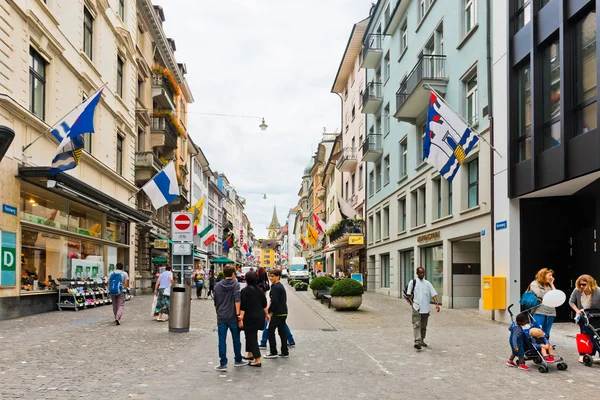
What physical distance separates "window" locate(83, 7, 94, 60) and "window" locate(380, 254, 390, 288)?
64.6 feet

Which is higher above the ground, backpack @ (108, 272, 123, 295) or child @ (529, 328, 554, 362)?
backpack @ (108, 272, 123, 295)

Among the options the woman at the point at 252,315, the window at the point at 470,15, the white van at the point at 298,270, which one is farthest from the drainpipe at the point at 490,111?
the white van at the point at 298,270

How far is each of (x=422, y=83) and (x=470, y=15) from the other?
9.65 feet

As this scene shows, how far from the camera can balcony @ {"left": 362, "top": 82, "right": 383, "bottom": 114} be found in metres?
35.1

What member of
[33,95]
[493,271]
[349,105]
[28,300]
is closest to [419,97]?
[493,271]

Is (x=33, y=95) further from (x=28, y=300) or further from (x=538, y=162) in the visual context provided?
(x=538, y=162)

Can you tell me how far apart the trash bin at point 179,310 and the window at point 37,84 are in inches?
335

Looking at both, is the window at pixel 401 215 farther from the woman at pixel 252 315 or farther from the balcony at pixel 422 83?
the woman at pixel 252 315

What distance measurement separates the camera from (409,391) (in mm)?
7504

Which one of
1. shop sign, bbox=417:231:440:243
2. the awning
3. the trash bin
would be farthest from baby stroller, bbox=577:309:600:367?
the awning

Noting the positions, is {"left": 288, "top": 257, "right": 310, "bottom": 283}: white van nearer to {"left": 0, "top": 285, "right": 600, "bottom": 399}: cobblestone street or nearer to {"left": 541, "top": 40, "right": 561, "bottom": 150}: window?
{"left": 0, "top": 285, "right": 600, "bottom": 399}: cobblestone street

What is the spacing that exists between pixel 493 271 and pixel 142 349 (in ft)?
35.3

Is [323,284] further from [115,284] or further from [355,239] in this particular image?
[355,239]

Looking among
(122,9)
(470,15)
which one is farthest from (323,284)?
(122,9)
